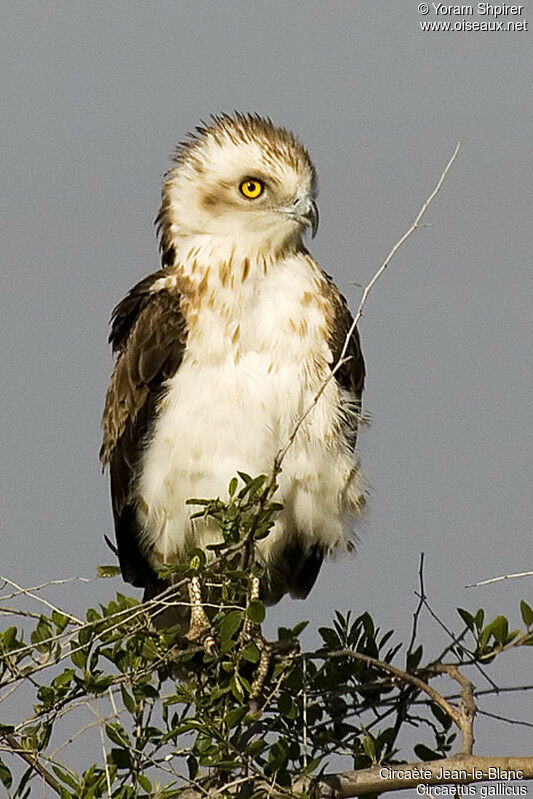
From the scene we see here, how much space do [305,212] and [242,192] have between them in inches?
12.0

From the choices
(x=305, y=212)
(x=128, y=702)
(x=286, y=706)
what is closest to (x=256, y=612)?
(x=286, y=706)

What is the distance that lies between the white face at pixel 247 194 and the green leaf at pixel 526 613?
1796mm

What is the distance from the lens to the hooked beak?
5375 mm

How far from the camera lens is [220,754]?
161 inches

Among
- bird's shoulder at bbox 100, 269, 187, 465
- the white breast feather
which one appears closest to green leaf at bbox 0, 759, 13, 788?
the white breast feather

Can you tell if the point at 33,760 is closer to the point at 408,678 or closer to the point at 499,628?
the point at 408,678

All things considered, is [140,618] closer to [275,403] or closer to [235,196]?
[275,403]

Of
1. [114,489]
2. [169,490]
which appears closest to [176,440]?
[169,490]

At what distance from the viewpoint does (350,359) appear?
5504mm

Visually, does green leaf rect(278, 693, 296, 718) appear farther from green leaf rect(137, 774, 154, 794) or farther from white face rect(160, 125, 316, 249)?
white face rect(160, 125, 316, 249)

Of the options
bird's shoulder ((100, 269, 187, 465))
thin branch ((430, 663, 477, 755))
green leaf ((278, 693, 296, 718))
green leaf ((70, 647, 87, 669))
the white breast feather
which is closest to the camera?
thin branch ((430, 663, 477, 755))

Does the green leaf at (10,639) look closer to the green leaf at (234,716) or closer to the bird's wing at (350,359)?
the green leaf at (234,716)

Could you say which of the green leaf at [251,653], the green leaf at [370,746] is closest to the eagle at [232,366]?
the green leaf at [251,653]

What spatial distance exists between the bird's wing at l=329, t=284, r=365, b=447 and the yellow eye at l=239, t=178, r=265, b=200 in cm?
47
